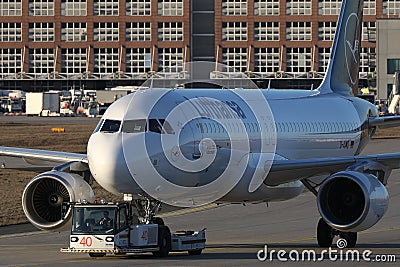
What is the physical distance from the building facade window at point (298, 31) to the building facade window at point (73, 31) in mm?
29290

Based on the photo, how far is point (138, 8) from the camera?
152875mm

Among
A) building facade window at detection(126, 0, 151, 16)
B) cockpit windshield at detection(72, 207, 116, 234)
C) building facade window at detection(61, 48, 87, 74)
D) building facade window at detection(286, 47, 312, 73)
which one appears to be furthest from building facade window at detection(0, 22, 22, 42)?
cockpit windshield at detection(72, 207, 116, 234)

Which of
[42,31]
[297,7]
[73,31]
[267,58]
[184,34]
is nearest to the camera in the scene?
[297,7]

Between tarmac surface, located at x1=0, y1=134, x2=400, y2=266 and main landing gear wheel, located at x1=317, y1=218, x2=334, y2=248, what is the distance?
30cm

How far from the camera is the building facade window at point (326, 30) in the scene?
506ft

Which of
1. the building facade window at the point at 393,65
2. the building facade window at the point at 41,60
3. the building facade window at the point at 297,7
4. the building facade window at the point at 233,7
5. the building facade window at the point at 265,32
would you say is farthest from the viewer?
the building facade window at the point at 41,60

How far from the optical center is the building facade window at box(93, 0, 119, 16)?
154m

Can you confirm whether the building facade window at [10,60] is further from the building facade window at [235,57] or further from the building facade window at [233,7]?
the building facade window at [233,7]

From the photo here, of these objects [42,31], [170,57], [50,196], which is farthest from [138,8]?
[50,196]

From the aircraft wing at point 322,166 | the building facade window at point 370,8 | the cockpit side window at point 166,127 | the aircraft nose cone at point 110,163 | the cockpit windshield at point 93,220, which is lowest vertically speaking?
the cockpit windshield at point 93,220

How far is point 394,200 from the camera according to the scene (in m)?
46.4

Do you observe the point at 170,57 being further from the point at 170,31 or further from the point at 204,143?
the point at 204,143

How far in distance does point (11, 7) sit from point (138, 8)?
18820 millimetres

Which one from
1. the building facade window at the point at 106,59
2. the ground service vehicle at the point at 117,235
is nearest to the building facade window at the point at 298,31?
the building facade window at the point at 106,59
